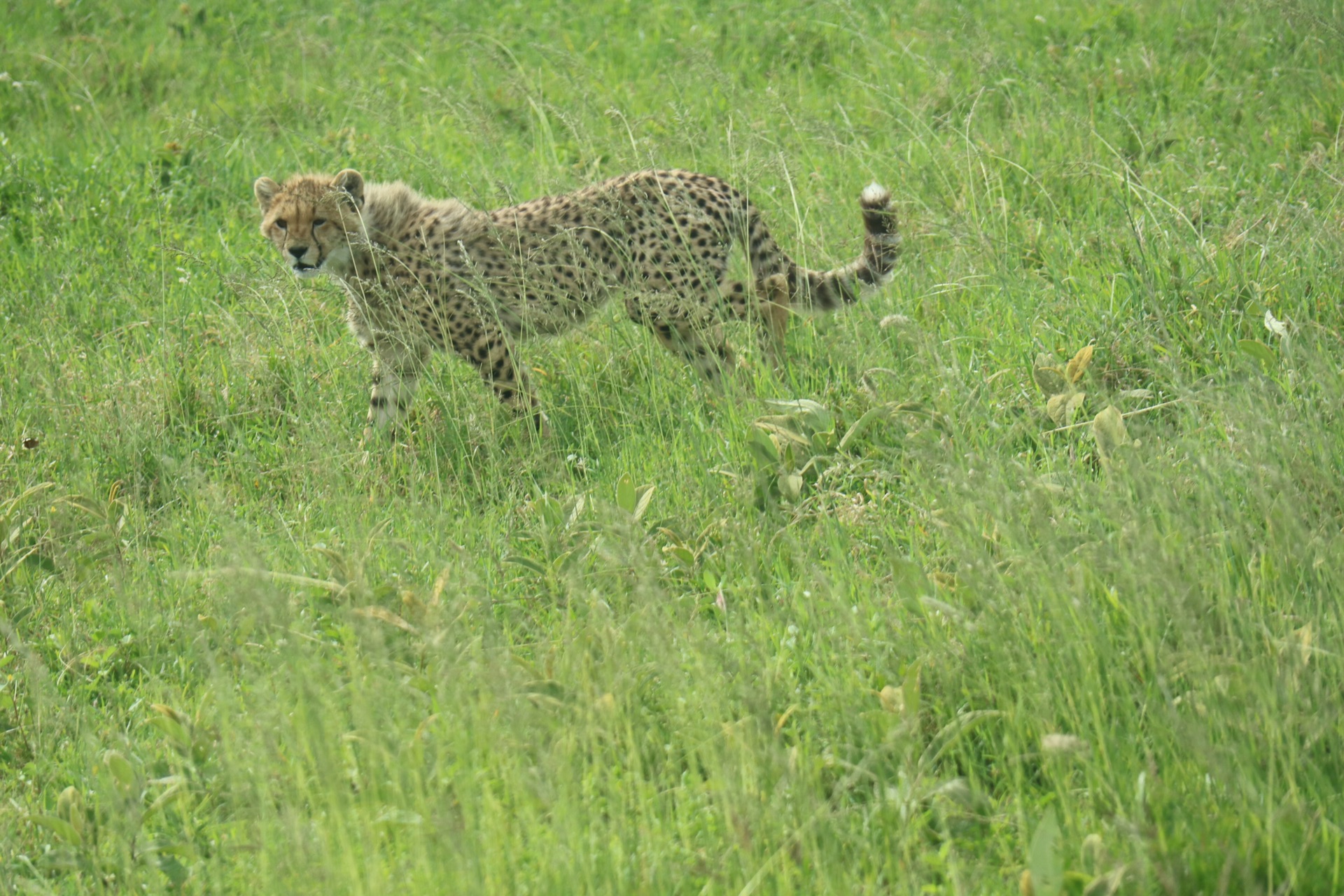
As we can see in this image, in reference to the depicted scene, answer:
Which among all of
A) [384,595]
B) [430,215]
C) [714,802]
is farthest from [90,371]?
[714,802]

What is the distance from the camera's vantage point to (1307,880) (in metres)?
1.87

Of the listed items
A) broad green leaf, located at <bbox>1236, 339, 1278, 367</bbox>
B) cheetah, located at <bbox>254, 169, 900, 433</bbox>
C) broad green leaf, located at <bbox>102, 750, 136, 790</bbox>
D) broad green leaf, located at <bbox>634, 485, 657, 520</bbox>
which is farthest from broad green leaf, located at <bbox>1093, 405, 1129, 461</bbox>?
broad green leaf, located at <bbox>102, 750, 136, 790</bbox>

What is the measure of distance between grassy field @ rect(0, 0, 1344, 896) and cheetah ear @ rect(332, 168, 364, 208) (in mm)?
383

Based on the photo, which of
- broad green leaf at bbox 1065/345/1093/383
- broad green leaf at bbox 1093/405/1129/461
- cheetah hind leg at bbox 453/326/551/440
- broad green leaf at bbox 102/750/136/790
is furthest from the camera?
cheetah hind leg at bbox 453/326/551/440

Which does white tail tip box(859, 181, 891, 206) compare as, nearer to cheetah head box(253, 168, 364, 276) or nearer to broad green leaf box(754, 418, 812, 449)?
broad green leaf box(754, 418, 812, 449)

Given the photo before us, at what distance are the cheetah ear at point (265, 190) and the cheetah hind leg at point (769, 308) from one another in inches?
60.7

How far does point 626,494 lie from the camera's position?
3055mm

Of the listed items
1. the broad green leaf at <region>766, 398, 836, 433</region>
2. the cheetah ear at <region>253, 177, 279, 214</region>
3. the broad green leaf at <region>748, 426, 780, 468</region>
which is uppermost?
the cheetah ear at <region>253, 177, 279, 214</region>

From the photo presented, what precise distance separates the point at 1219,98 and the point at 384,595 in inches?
173

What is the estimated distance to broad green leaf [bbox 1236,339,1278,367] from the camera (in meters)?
3.11

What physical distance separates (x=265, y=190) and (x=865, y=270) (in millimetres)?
2023

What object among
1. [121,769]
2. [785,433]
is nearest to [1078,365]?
[785,433]

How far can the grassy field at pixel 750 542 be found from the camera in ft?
6.85

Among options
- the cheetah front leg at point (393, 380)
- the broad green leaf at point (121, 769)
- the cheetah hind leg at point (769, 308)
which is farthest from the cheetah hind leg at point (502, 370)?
the broad green leaf at point (121, 769)
